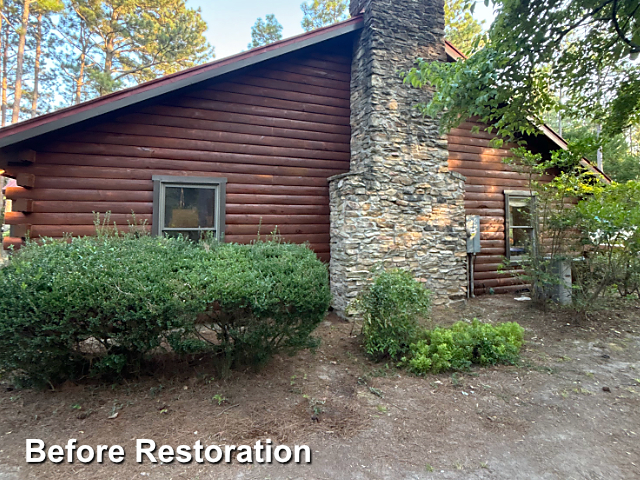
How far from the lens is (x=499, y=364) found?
423 centimetres

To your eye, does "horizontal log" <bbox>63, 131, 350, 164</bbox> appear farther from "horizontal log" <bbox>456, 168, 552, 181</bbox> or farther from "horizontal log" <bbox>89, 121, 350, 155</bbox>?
"horizontal log" <bbox>456, 168, 552, 181</bbox>

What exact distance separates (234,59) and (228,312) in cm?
442

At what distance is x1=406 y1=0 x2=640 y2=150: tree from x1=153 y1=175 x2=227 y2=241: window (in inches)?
152

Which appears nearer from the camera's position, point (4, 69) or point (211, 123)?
point (211, 123)

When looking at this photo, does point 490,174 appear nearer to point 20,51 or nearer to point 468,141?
point 468,141

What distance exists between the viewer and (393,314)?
4250mm

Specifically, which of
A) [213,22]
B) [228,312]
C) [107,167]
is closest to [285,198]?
[107,167]

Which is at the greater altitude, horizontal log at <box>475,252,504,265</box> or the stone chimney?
the stone chimney

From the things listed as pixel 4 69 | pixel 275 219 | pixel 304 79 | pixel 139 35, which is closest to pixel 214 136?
pixel 275 219

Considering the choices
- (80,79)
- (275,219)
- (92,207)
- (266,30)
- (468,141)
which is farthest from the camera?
(266,30)

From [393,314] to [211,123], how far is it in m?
4.59

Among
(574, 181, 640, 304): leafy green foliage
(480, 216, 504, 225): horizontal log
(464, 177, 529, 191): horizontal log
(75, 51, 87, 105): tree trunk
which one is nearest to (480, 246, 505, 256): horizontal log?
(480, 216, 504, 225): horizontal log

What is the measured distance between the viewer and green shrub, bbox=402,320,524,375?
396 centimetres

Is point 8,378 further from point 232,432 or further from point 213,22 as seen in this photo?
point 213,22
